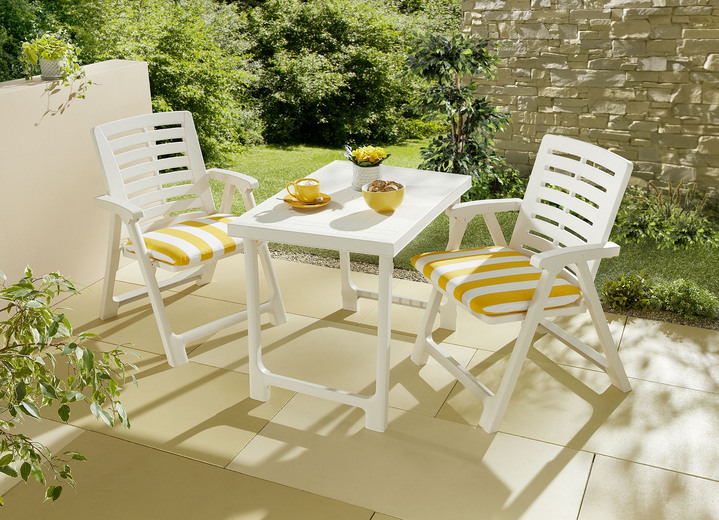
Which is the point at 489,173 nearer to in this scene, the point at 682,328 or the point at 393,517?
the point at 682,328

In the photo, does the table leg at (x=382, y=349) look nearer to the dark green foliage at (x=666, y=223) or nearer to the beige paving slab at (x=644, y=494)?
the beige paving slab at (x=644, y=494)

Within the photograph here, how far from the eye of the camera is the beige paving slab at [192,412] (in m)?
2.62

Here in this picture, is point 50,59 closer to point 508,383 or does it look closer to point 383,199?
point 383,199

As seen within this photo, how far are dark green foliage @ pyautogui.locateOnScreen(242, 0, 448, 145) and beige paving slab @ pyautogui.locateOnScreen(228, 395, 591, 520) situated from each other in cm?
563

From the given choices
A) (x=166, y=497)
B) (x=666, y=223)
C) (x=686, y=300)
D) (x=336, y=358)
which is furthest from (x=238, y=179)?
(x=666, y=223)

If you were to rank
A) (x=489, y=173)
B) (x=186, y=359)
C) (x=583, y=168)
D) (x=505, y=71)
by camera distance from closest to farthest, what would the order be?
(x=583, y=168) → (x=186, y=359) → (x=489, y=173) → (x=505, y=71)

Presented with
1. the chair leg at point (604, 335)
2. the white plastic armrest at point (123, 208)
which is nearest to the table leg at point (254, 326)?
the white plastic armrest at point (123, 208)

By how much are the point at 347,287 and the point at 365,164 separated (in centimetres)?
79

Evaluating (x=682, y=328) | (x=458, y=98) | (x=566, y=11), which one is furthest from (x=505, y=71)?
(x=682, y=328)

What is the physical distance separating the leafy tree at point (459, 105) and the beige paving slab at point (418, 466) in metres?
2.54

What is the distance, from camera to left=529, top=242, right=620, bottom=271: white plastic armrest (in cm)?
245

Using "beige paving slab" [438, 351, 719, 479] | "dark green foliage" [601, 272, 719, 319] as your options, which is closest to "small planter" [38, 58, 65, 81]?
"beige paving slab" [438, 351, 719, 479]

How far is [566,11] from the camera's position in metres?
5.15

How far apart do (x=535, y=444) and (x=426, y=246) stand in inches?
82.8
